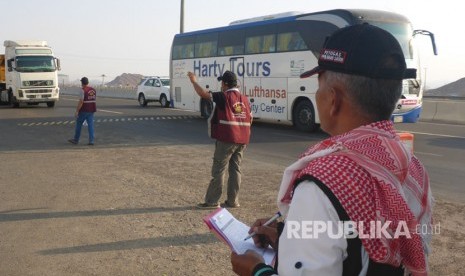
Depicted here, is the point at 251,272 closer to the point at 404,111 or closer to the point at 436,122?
the point at 404,111

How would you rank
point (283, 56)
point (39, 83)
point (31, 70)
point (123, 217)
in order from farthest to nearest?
point (39, 83), point (31, 70), point (283, 56), point (123, 217)

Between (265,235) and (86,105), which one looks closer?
(265,235)

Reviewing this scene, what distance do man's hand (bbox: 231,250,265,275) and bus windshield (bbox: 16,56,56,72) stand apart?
26.7 meters

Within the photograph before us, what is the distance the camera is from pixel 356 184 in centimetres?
129

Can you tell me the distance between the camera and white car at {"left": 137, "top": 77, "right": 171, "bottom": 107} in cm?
2844

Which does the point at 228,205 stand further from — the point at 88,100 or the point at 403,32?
the point at 403,32

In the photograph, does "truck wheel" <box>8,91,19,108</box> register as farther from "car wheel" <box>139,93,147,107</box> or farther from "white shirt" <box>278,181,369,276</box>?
"white shirt" <box>278,181,369,276</box>

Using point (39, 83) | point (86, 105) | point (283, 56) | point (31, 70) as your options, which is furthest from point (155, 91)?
point (86, 105)

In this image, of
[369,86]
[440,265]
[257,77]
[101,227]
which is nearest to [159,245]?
[101,227]

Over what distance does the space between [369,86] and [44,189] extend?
6.96 meters

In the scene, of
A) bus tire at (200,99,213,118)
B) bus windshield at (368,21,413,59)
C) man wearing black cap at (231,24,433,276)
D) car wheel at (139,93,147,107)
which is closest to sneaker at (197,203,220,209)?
man wearing black cap at (231,24,433,276)

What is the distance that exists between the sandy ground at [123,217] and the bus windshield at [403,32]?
21.3ft

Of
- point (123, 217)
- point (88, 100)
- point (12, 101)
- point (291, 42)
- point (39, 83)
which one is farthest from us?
point (12, 101)

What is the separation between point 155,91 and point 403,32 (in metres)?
17.6
